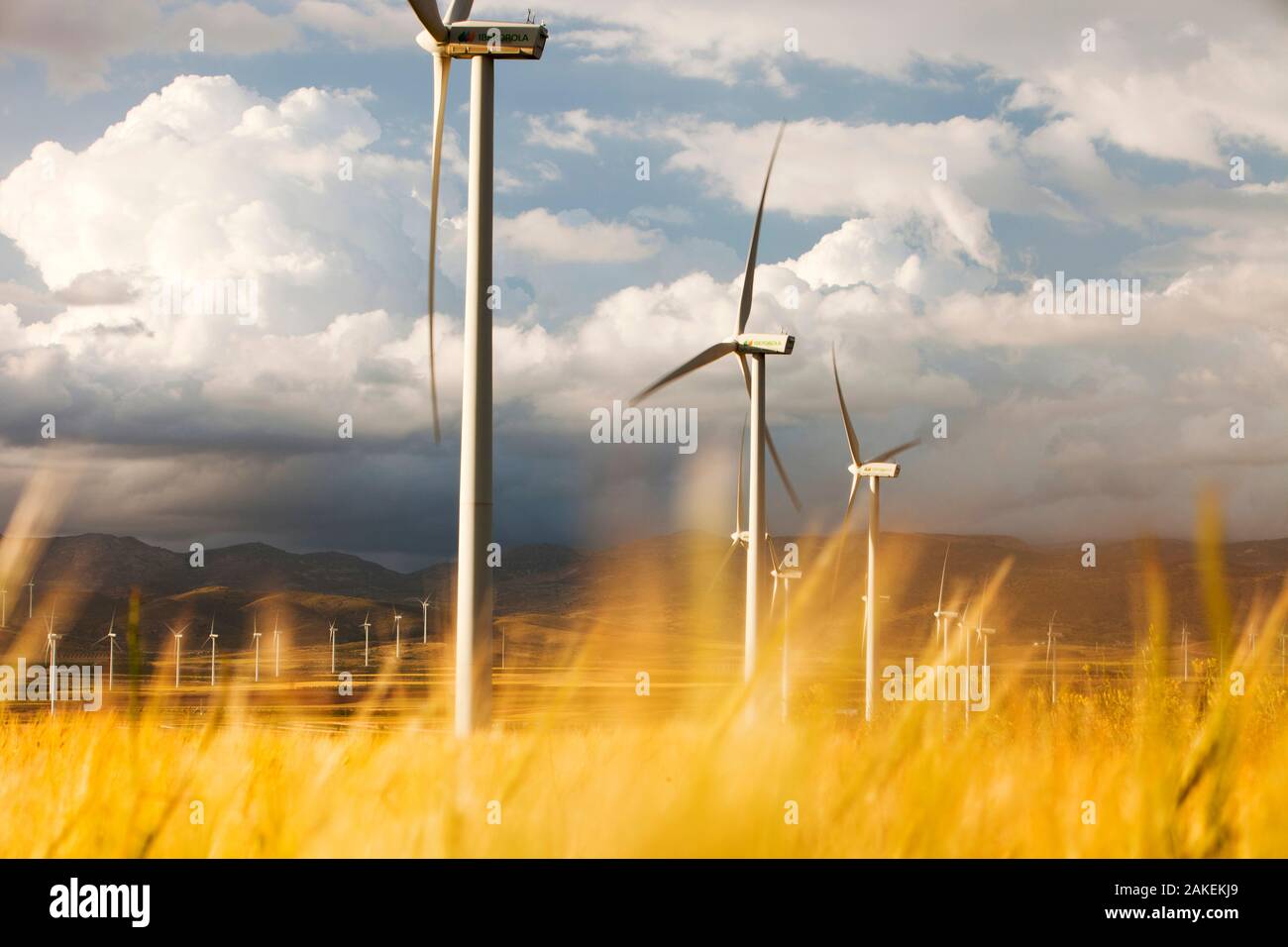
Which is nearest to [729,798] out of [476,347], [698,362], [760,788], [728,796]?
[728,796]

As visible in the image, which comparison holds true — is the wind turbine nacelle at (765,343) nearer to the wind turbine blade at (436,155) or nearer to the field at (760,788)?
the wind turbine blade at (436,155)

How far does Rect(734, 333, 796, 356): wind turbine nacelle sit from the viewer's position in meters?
41.5

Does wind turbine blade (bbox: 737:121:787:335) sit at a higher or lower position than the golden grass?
higher

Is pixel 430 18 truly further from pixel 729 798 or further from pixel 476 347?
pixel 729 798

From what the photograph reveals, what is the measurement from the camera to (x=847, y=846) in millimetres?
6855

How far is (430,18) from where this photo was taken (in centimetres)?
2048

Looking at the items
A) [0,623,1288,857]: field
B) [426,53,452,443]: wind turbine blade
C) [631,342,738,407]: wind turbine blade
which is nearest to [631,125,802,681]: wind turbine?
[631,342,738,407]: wind turbine blade

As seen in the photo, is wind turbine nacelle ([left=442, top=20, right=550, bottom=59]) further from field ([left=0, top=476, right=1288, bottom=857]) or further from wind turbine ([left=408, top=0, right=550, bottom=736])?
field ([left=0, top=476, right=1288, bottom=857])

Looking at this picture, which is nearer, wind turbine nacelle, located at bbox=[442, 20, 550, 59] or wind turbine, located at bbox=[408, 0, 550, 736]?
wind turbine, located at bbox=[408, 0, 550, 736]

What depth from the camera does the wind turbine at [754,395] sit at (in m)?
38.6

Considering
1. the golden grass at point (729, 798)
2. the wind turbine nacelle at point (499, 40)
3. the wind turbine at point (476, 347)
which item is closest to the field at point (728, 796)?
the golden grass at point (729, 798)

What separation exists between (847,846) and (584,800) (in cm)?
169

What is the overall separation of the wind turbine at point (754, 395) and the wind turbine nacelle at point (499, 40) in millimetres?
16199
